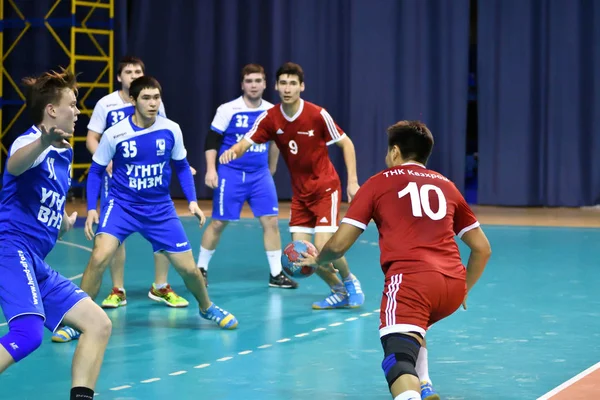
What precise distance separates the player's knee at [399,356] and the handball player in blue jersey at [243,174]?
467 cm

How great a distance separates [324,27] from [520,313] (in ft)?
29.7

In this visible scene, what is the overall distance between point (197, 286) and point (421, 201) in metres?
2.69

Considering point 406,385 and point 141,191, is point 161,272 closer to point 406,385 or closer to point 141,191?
point 141,191

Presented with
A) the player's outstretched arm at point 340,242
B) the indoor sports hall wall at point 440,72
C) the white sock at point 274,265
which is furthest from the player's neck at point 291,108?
the indoor sports hall wall at point 440,72

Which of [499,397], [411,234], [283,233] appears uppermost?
[411,234]

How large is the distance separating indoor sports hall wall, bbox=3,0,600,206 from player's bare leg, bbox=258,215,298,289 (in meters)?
6.56

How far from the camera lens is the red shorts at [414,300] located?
14.9ft

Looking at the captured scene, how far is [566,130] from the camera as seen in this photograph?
15.0 m

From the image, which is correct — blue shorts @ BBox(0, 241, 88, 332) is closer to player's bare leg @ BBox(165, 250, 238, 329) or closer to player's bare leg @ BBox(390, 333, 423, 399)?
player's bare leg @ BBox(390, 333, 423, 399)

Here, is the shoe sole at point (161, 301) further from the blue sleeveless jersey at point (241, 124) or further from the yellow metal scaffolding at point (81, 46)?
the yellow metal scaffolding at point (81, 46)

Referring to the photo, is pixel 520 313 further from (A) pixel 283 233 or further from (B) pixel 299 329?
(A) pixel 283 233

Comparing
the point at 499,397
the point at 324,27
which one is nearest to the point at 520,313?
the point at 499,397

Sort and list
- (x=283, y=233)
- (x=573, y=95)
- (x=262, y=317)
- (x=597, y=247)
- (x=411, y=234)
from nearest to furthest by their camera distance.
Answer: (x=411, y=234) < (x=262, y=317) < (x=597, y=247) < (x=283, y=233) < (x=573, y=95)

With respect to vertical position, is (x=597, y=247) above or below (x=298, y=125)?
below
